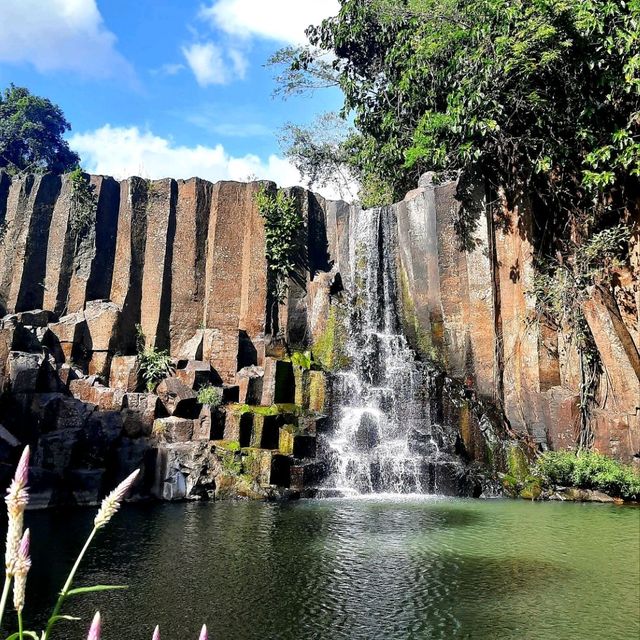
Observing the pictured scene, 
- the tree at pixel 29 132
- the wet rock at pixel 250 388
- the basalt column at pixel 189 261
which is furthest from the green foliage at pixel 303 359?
the tree at pixel 29 132

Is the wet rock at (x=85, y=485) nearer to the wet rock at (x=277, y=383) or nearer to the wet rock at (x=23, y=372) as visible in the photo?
the wet rock at (x=23, y=372)

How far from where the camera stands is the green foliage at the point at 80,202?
19734mm

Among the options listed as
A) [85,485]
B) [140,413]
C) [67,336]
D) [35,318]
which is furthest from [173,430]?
[35,318]

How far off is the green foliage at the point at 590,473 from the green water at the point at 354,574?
2.06m

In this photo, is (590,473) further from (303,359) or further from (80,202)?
(80,202)

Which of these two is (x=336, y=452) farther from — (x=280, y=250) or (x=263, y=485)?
(x=280, y=250)

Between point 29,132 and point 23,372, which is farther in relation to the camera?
point 29,132

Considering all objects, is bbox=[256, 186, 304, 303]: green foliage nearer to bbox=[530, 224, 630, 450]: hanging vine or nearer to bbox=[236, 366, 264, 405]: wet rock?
bbox=[236, 366, 264, 405]: wet rock

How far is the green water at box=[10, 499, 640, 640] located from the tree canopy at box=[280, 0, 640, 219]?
801 cm

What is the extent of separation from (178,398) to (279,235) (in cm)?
732

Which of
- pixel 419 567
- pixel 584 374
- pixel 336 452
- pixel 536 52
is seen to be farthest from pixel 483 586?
pixel 536 52

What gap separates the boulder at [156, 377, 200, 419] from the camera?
48.3 ft

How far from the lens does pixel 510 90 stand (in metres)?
14.0

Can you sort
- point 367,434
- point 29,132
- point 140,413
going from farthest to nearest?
point 29,132 < point 367,434 < point 140,413
